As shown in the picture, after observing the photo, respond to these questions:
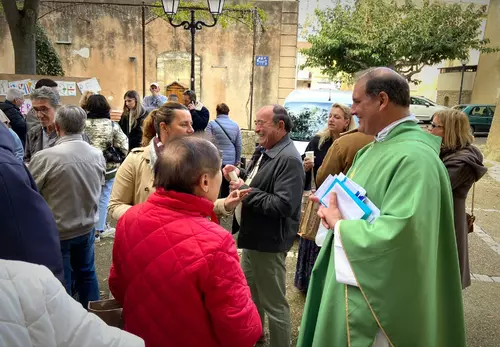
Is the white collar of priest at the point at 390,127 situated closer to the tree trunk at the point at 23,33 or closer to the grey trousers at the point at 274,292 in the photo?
the grey trousers at the point at 274,292

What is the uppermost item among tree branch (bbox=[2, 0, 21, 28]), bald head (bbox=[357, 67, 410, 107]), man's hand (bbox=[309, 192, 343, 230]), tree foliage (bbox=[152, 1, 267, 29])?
tree foliage (bbox=[152, 1, 267, 29])

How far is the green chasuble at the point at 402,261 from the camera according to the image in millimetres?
1720

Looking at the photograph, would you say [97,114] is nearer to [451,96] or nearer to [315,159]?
[315,159]

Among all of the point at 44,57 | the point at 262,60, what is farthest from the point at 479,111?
the point at 44,57

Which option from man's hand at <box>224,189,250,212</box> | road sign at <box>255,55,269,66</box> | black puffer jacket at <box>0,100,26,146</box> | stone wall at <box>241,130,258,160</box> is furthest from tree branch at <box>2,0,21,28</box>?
man's hand at <box>224,189,250,212</box>

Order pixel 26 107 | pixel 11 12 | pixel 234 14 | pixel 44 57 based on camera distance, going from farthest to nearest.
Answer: pixel 234 14 < pixel 44 57 < pixel 11 12 < pixel 26 107

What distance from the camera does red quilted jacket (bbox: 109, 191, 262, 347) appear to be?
1497mm

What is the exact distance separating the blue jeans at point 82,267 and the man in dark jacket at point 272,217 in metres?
1.22

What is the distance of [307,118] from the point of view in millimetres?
6746

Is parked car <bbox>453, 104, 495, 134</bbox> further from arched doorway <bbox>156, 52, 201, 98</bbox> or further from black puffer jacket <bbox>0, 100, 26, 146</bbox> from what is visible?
black puffer jacket <bbox>0, 100, 26, 146</bbox>

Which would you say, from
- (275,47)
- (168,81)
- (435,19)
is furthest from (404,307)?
(435,19)

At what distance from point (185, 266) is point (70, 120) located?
1.91m

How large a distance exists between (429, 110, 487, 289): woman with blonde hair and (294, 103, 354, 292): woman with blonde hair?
3.20ft

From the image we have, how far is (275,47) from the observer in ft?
44.1
